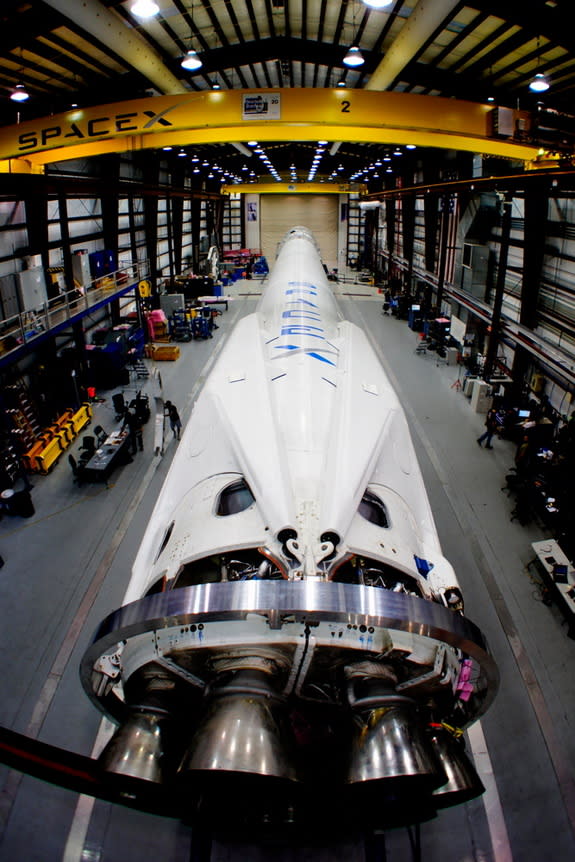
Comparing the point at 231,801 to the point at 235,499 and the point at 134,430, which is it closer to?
the point at 235,499

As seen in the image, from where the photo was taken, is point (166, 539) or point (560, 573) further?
point (560, 573)

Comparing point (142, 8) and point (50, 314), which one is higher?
point (142, 8)

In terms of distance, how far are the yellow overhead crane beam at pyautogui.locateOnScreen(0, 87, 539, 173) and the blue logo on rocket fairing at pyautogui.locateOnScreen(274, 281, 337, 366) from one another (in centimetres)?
452

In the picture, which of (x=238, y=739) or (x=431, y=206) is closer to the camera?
(x=238, y=739)

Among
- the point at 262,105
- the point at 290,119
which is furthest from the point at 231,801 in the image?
the point at 262,105

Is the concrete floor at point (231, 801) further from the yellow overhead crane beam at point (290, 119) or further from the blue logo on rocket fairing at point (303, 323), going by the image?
the yellow overhead crane beam at point (290, 119)

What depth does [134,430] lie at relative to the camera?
15.3 m

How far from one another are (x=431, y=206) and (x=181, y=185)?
1000 inches

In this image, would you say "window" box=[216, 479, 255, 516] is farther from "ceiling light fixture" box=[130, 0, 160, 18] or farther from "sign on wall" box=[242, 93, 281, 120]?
"sign on wall" box=[242, 93, 281, 120]

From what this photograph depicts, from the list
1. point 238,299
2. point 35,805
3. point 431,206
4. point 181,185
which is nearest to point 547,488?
point 35,805

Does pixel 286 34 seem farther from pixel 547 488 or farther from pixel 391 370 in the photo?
pixel 547 488

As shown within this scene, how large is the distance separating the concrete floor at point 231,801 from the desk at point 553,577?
1.05 feet

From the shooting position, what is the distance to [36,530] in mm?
11602

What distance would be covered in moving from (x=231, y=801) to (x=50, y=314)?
54.1ft
